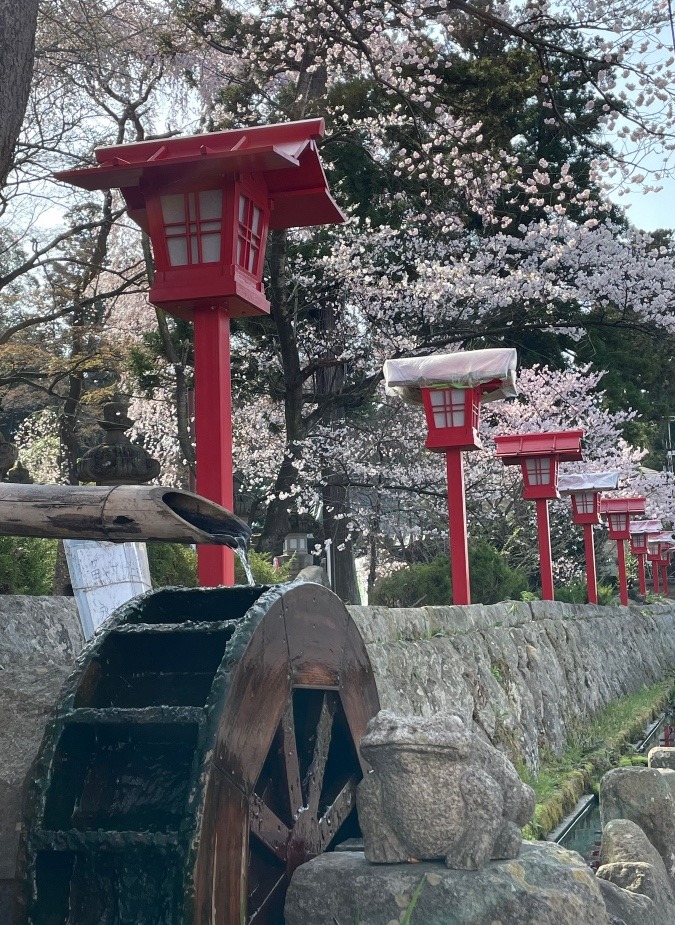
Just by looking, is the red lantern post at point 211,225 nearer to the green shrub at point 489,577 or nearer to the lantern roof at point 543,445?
the lantern roof at point 543,445

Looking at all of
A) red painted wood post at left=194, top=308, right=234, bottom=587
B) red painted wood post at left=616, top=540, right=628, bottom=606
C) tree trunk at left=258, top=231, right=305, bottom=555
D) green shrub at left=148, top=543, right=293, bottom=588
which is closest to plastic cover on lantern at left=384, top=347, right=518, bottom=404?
green shrub at left=148, top=543, right=293, bottom=588

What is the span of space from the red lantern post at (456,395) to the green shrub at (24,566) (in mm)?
3760

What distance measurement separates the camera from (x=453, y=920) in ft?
10.2

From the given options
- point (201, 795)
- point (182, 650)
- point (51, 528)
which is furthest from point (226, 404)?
point (201, 795)

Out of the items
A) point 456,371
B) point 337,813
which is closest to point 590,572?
point 456,371

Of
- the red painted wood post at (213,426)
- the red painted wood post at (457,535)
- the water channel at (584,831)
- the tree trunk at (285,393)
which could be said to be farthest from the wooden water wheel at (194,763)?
the tree trunk at (285,393)

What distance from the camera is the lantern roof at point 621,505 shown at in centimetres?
2056

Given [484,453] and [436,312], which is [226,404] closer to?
[436,312]

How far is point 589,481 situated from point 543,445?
343cm

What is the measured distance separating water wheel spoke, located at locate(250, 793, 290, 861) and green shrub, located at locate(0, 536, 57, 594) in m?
3.91

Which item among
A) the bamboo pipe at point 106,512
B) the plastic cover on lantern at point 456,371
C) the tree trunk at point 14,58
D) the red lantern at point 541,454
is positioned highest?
the tree trunk at point 14,58

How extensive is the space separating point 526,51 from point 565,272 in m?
4.42

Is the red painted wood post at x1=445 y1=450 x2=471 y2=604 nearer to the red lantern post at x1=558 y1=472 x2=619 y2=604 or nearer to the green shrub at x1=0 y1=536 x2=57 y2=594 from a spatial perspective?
the green shrub at x1=0 y1=536 x2=57 y2=594

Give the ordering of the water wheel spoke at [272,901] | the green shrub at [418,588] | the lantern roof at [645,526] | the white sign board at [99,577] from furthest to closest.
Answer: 1. the lantern roof at [645,526]
2. the green shrub at [418,588]
3. the white sign board at [99,577]
4. the water wheel spoke at [272,901]
